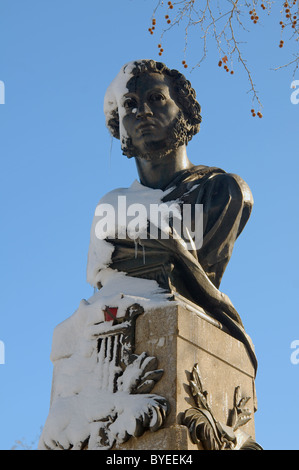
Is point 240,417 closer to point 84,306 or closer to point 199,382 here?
point 199,382

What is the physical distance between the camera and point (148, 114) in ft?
22.6

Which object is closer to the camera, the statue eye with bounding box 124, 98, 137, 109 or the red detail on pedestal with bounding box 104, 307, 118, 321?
the red detail on pedestal with bounding box 104, 307, 118, 321

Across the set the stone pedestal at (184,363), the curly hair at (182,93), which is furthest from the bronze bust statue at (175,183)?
the stone pedestal at (184,363)

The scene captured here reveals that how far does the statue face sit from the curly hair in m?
0.08

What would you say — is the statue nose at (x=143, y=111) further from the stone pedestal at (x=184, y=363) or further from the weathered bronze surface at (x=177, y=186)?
the stone pedestal at (x=184, y=363)

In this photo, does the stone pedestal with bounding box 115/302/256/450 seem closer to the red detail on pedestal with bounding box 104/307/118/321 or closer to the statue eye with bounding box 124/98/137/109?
the red detail on pedestal with bounding box 104/307/118/321

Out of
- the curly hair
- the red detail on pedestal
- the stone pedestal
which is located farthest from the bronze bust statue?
the red detail on pedestal

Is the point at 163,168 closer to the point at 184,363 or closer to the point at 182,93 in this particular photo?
the point at 182,93

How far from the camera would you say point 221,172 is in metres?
7.00

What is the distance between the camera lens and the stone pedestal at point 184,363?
17.3ft

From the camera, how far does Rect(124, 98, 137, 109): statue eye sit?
702 cm

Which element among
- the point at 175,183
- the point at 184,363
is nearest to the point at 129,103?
the point at 175,183

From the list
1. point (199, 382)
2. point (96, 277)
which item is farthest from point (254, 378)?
point (96, 277)
